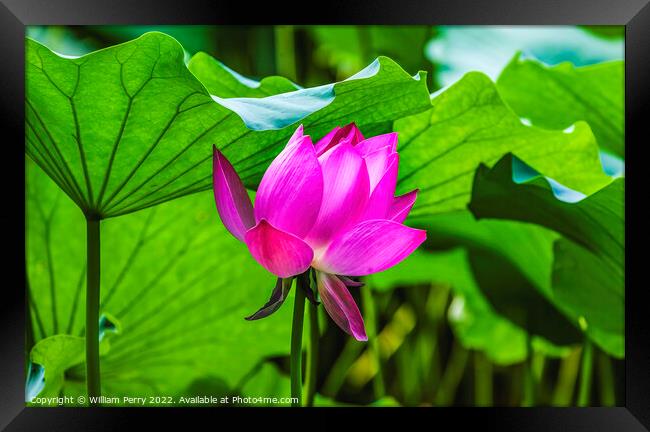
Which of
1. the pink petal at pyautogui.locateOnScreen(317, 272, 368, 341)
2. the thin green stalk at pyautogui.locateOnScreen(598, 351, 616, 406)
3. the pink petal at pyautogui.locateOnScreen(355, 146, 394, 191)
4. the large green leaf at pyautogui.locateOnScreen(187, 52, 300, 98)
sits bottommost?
the thin green stalk at pyautogui.locateOnScreen(598, 351, 616, 406)

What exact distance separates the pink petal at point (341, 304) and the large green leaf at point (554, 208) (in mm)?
234

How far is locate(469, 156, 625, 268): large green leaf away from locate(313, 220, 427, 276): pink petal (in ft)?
0.70

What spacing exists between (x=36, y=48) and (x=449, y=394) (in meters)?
0.76

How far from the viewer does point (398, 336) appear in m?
1.08

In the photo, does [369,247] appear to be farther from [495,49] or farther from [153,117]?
[495,49]

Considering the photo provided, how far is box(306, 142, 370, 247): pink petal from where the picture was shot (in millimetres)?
443

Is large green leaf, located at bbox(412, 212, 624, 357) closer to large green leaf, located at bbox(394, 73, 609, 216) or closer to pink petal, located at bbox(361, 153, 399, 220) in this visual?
large green leaf, located at bbox(394, 73, 609, 216)

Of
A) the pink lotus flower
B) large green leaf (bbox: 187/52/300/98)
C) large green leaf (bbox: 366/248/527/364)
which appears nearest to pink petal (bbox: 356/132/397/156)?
the pink lotus flower

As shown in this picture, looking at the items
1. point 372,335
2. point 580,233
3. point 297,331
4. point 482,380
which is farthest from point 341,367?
point 297,331

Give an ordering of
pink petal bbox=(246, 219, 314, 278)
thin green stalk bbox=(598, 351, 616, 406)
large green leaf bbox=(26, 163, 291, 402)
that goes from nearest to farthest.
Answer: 1. pink petal bbox=(246, 219, 314, 278)
2. large green leaf bbox=(26, 163, 291, 402)
3. thin green stalk bbox=(598, 351, 616, 406)

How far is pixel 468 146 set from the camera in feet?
2.21

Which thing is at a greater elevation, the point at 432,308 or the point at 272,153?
the point at 272,153

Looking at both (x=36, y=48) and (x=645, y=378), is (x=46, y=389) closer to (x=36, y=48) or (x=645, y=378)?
(x=36, y=48)

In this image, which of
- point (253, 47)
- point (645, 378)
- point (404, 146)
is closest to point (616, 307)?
point (645, 378)
